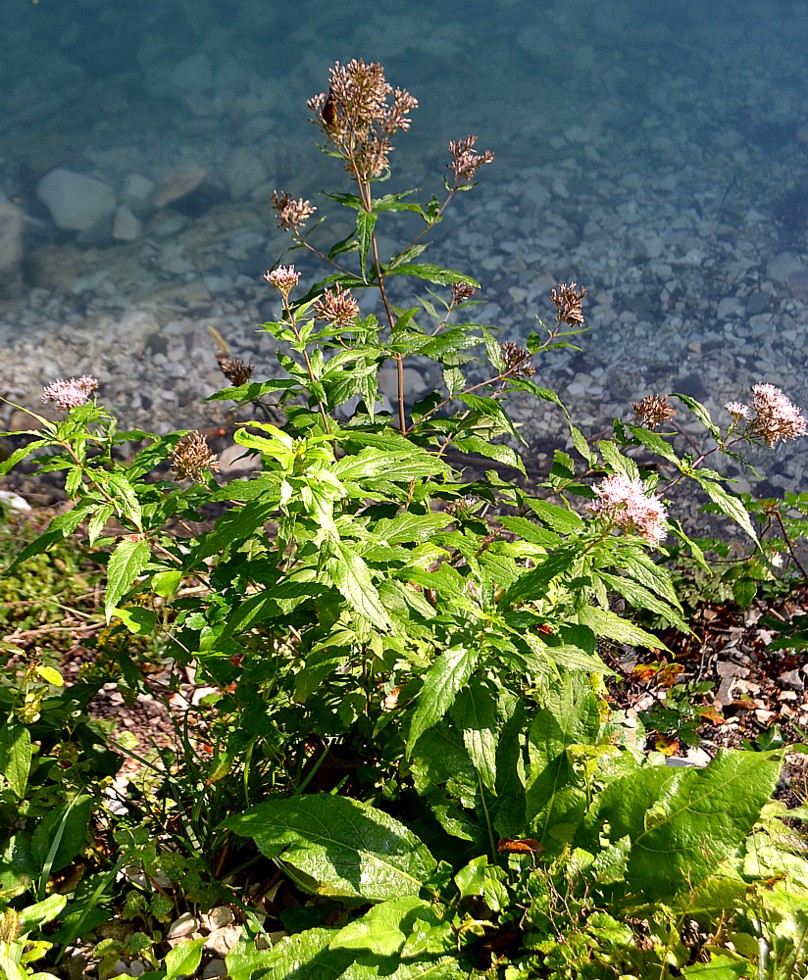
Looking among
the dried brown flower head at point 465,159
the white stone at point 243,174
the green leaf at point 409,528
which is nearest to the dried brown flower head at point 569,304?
the dried brown flower head at point 465,159

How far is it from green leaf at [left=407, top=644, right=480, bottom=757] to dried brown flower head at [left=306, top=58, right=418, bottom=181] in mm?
899

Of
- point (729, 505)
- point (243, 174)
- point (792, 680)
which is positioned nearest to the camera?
point (729, 505)

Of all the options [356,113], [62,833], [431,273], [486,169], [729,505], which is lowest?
[62,833]

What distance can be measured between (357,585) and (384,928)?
45 cm

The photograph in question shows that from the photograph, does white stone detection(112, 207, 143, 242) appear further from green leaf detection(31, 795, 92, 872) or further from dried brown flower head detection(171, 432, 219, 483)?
green leaf detection(31, 795, 92, 872)

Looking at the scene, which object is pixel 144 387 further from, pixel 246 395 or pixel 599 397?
pixel 246 395

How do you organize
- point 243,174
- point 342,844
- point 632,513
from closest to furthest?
point 632,513
point 342,844
point 243,174

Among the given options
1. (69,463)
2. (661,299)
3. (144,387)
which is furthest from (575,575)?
(661,299)

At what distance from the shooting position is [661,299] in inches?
139

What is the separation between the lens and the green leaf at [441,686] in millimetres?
869

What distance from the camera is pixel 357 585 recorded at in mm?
832

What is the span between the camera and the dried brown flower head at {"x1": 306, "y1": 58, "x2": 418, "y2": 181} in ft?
4.47

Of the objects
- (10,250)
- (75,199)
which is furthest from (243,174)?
(10,250)

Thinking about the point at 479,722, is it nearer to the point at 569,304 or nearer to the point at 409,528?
the point at 409,528
